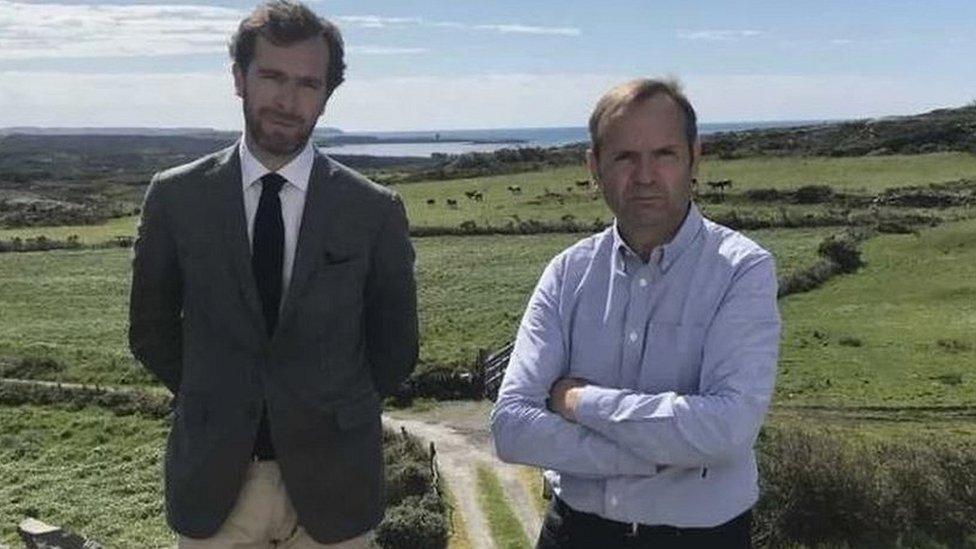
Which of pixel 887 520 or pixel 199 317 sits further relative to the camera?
pixel 887 520

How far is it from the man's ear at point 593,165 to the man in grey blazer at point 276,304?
634 millimetres

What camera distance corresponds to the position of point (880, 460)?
17.9 meters

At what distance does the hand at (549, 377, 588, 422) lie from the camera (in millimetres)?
3566

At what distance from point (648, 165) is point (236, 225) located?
4.18 ft

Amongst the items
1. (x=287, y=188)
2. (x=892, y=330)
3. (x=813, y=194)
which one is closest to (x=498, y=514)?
(x=287, y=188)

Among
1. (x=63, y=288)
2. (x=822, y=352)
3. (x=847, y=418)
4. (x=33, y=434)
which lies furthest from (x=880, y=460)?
(x=63, y=288)

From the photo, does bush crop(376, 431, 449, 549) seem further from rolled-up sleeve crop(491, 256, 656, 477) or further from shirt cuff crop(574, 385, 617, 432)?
shirt cuff crop(574, 385, 617, 432)

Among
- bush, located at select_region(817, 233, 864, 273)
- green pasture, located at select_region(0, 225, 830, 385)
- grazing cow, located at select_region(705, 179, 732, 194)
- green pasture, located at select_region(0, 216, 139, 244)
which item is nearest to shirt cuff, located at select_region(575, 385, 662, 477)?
green pasture, located at select_region(0, 225, 830, 385)

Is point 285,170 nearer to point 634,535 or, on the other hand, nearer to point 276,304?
point 276,304

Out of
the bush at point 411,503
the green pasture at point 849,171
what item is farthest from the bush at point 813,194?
the bush at point 411,503

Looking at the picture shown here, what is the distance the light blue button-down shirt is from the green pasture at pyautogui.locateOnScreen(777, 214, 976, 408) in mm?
27341

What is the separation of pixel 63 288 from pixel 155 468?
29.1 metres

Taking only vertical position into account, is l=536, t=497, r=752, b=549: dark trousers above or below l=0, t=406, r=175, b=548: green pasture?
above

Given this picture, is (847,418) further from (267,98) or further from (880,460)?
(267,98)
